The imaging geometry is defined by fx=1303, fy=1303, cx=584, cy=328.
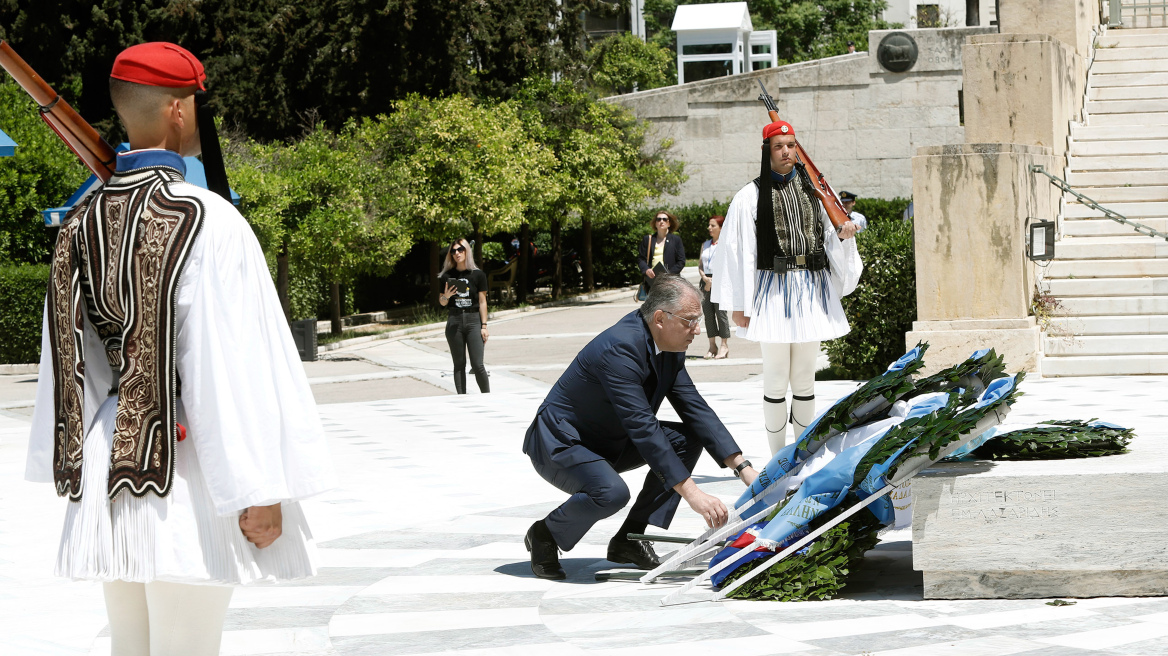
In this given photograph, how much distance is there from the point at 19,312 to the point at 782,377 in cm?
1541

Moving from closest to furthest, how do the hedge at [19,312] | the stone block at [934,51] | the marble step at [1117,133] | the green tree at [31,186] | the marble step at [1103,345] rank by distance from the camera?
the marble step at [1103,345] < the marble step at [1117,133] < the hedge at [19,312] < the green tree at [31,186] < the stone block at [934,51]

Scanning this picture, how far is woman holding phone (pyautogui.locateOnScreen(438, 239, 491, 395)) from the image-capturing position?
13.2m

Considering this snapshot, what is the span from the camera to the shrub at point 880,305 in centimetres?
1208

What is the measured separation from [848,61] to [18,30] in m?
20.0

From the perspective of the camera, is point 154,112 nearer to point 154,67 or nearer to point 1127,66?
point 154,67

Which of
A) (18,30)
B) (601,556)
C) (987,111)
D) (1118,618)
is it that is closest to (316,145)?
(18,30)

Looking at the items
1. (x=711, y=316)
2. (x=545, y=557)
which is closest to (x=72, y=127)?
(x=545, y=557)

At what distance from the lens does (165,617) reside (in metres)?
2.89

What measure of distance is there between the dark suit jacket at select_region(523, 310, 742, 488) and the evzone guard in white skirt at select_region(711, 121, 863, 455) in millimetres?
1974

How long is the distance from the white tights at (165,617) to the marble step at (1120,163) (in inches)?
504

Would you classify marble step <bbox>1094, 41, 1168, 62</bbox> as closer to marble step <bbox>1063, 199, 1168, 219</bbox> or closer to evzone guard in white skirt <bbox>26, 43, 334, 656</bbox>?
marble step <bbox>1063, 199, 1168, 219</bbox>

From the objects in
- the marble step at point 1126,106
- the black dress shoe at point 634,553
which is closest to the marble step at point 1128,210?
the marble step at point 1126,106

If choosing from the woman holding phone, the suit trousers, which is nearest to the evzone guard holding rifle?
the suit trousers

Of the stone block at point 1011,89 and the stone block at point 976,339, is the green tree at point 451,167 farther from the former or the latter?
the stone block at point 976,339
